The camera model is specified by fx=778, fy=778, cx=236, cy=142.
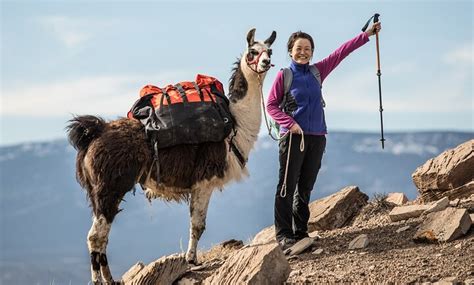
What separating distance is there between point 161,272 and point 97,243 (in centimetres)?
94

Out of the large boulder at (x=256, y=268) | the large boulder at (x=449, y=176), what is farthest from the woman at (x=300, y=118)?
the large boulder at (x=449, y=176)

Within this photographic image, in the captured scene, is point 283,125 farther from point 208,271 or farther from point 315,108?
point 208,271

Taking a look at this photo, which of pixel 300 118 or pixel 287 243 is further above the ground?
pixel 300 118

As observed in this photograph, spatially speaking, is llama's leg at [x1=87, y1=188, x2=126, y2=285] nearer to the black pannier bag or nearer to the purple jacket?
the black pannier bag

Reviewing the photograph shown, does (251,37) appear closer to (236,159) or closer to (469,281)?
(236,159)

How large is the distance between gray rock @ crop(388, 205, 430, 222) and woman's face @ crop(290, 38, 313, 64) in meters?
2.82

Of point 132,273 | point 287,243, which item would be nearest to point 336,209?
point 287,243

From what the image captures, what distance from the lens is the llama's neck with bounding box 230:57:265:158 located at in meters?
10.9

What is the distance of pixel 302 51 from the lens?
10.0m

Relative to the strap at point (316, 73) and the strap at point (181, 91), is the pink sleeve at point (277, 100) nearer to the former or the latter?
the strap at point (316, 73)

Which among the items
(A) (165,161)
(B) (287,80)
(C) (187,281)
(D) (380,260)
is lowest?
(D) (380,260)

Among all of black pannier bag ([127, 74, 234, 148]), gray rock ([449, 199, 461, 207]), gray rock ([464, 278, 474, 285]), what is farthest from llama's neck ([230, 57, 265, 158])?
gray rock ([464, 278, 474, 285])

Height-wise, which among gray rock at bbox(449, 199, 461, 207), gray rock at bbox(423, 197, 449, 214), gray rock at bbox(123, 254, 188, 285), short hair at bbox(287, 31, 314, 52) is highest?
short hair at bbox(287, 31, 314, 52)

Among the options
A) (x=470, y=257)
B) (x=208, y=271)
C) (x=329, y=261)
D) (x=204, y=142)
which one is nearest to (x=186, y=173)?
(x=204, y=142)
